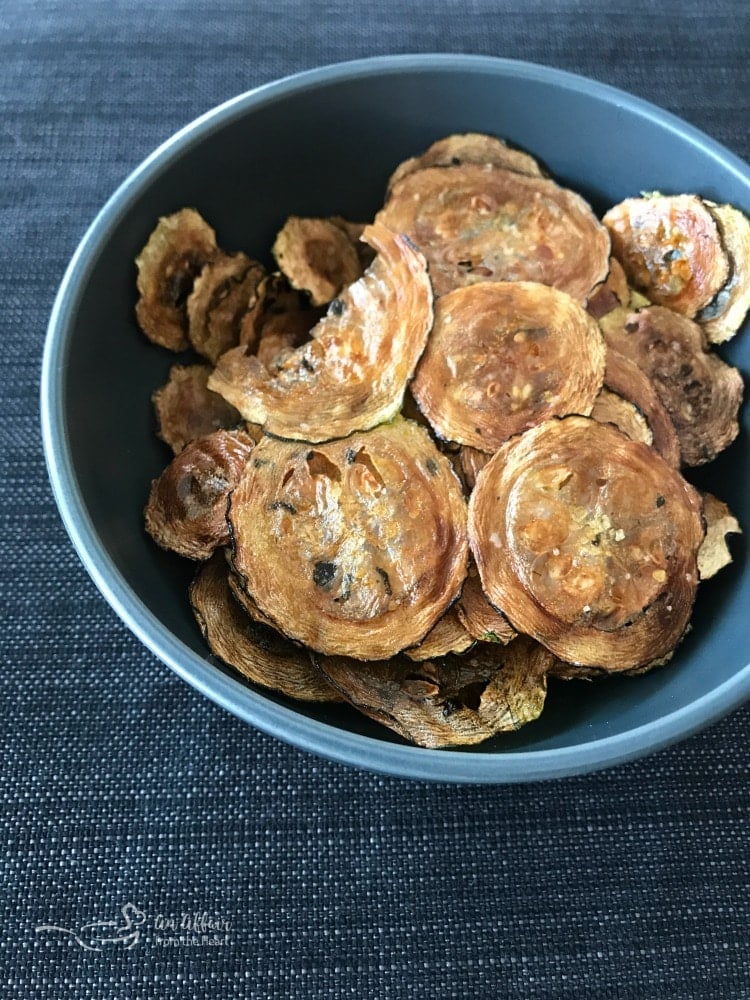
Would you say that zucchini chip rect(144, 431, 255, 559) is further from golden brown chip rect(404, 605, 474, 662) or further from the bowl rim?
golden brown chip rect(404, 605, 474, 662)

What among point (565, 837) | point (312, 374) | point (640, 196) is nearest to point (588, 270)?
point (640, 196)

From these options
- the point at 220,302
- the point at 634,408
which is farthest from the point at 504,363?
the point at 220,302

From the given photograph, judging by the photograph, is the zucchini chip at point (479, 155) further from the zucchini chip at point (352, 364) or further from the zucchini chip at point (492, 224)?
the zucchini chip at point (352, 364)

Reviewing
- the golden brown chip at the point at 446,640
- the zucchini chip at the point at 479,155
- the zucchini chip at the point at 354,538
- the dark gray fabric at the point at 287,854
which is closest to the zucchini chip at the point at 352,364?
the zucchini chip at the point at 354,538

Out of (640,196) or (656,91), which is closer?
(640,196)

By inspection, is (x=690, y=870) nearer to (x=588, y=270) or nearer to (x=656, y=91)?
(x=588, y=270)

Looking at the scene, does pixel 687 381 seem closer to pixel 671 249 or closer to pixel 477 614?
pixel 671 249

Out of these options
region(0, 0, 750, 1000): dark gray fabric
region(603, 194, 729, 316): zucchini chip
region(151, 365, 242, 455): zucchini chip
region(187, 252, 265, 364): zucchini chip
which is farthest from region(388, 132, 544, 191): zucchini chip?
region(0, 0, 750, 1000): dark gray fabric
